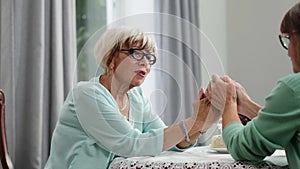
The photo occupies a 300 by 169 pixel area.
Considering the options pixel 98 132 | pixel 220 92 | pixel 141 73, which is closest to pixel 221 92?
pixel 220 92

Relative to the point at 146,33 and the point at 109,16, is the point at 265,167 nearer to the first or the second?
the point at 146,33

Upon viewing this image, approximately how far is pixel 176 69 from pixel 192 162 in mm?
352

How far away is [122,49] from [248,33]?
236 cm

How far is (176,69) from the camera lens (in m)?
1.39

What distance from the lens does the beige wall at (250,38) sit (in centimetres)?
338

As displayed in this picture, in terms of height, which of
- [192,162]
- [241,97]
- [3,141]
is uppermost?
[241,97]

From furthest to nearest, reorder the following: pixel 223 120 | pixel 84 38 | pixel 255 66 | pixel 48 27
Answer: pixel 255 66
pixel 84 38
pixel 48 27
pixel 223 120

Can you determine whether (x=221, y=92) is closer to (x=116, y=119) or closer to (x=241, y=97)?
(x=241, y=97)

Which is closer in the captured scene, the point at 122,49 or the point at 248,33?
the point at 122,49

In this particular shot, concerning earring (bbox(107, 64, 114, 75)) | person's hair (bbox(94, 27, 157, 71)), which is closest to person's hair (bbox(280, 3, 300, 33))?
person's hair (bbox(94, 27, 157, 71))

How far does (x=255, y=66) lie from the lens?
11.4 feet

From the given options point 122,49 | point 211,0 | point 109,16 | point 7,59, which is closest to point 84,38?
point 109,16

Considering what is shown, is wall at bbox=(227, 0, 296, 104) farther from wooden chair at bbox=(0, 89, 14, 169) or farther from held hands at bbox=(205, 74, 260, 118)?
held hands at bbox=(205, 74, 260, 118)

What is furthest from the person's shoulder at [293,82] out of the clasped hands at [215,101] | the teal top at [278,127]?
the clasped hands at [215,101]
